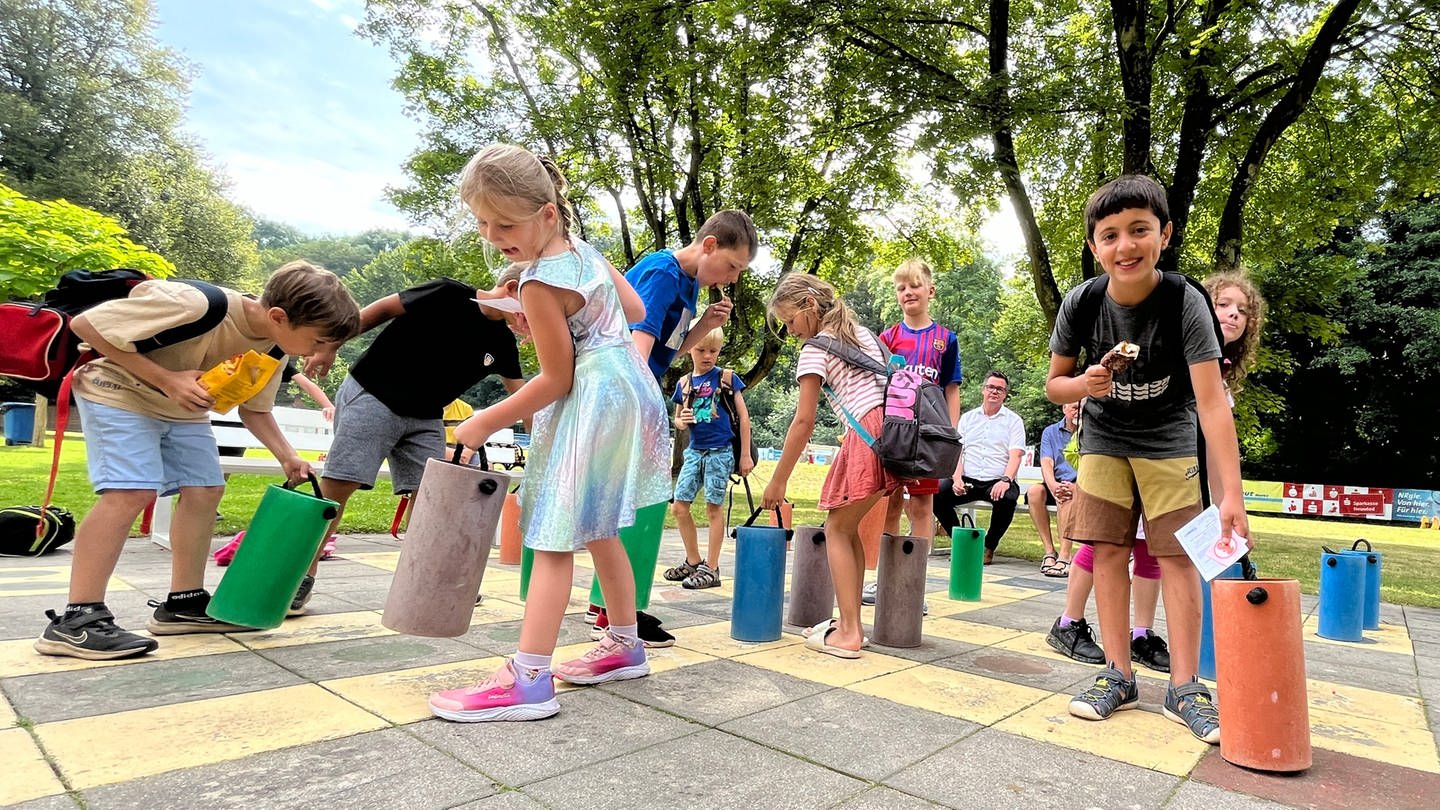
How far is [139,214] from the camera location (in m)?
33.8

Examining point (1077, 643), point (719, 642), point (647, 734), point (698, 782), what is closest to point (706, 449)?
point (719, 642)

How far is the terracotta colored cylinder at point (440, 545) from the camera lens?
2.63m

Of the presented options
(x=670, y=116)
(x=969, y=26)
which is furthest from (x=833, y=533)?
(x=670, y=116)

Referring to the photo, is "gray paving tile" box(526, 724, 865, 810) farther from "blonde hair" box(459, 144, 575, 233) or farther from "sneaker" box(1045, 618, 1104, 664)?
"sneaker" box(1045, 618, 1104, 664)

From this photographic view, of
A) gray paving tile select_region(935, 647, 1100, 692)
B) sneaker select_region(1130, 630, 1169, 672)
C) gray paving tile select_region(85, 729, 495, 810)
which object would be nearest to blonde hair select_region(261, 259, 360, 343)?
gray paving tile select_region(85, 729, 495, 810)

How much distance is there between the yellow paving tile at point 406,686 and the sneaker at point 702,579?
99.0 inches

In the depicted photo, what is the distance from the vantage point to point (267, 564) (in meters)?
3.27

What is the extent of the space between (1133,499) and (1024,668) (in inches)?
40.9

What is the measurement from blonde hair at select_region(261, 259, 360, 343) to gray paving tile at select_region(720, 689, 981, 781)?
2.18 m

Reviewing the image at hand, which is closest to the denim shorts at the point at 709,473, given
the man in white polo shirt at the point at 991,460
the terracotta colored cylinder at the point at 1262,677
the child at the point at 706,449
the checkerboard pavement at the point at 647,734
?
the child at the point at 706,449

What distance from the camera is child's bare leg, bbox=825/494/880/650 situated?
3.74 metres

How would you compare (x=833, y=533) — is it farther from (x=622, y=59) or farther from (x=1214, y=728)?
(x=622, y=59)

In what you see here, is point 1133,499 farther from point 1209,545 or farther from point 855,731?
point 855,731

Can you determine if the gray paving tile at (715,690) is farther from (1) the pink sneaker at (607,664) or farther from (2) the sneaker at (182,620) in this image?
(2) the sneaker at (182,620)
